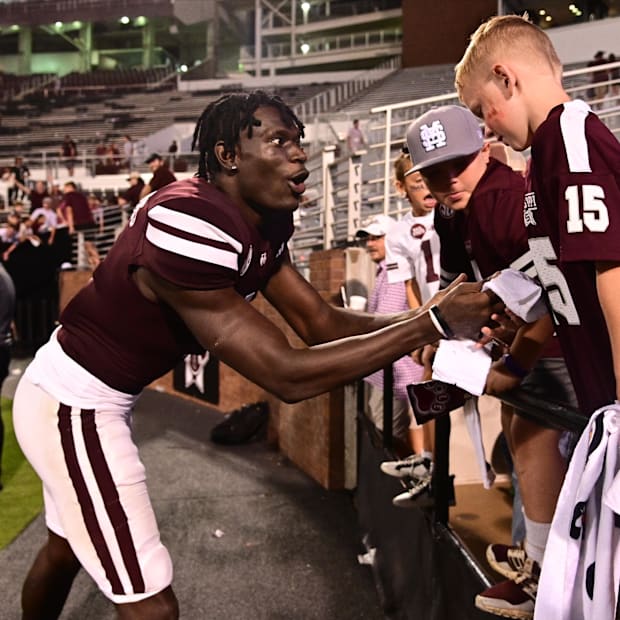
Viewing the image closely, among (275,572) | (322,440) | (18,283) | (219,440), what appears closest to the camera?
(275,572)

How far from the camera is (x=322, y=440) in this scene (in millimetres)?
5684

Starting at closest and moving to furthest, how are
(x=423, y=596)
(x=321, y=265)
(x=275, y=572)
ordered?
(x=423, y=596)
(x=275, y=572)
(x=321, y=265)

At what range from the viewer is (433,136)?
8.64 feet

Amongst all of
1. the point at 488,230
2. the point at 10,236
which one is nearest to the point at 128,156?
the point at 10,236

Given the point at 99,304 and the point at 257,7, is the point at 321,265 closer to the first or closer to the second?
the point at 99,304

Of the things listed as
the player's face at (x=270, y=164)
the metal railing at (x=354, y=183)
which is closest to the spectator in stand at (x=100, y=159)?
the metal railing at (x=354, y=183)

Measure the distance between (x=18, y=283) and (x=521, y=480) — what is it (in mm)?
13572

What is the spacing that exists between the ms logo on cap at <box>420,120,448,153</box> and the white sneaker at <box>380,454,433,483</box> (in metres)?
1.44

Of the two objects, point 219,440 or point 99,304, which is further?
point 219,440

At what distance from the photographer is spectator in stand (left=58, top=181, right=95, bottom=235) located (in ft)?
49.9

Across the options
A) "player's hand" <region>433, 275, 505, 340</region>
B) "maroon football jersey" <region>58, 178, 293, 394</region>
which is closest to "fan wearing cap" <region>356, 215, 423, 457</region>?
"maroon football jersey" <region>58, 178, 293, 394</region>

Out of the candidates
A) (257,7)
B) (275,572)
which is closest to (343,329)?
(275,572)

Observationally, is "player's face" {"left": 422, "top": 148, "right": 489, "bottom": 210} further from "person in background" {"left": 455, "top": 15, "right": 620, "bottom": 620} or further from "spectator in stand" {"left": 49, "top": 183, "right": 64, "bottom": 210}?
"spectator in stand" {"left": 49, "top": 183, "right": 64, "bottom": 210}

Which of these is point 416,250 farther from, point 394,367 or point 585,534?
point 585,534
